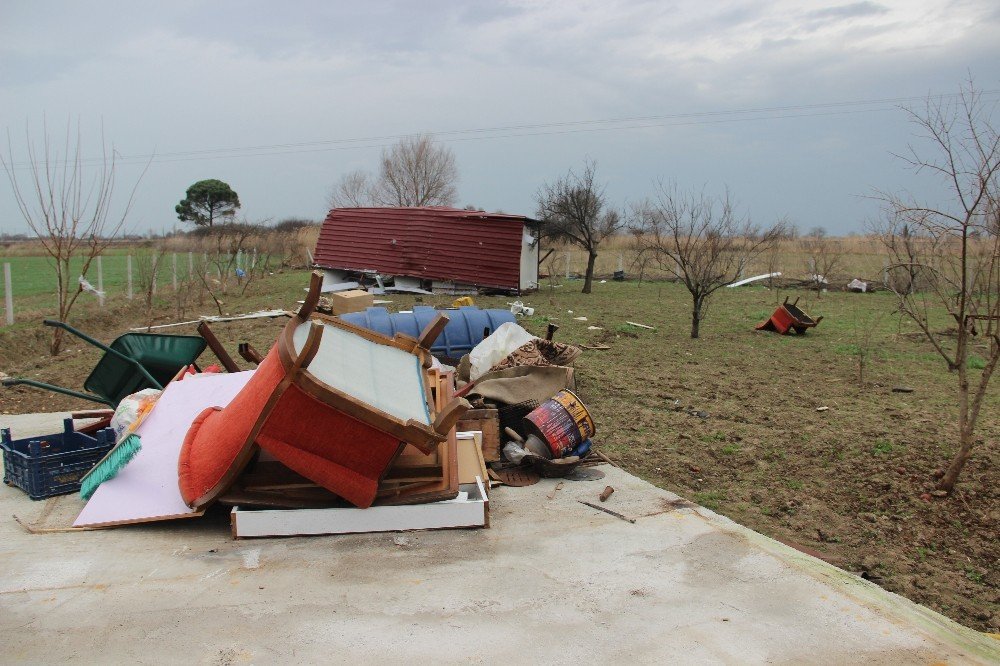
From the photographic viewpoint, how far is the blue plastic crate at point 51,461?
4.74 metres

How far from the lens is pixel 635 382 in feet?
30.9

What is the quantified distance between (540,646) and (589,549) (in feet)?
3.74

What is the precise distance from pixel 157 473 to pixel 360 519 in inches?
54.1

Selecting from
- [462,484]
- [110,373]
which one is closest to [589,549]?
[462,484]

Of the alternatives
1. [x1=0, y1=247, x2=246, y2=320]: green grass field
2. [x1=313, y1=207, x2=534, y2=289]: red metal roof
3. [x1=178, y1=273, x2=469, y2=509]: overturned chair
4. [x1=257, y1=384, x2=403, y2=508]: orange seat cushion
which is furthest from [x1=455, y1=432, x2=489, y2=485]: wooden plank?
[x1=313, y1=207, x2=534, y2=289]: red metal roof

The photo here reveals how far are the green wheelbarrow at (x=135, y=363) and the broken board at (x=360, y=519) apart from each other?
92.4 inches

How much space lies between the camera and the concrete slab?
302cm

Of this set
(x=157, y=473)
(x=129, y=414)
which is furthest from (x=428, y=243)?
(x=157, y=473)

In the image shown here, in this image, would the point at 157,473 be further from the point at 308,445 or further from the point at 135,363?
Result: the point at 135,363

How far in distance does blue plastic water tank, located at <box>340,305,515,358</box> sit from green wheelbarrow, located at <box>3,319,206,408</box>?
247cm

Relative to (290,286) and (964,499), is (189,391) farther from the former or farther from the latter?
A: (290,286)

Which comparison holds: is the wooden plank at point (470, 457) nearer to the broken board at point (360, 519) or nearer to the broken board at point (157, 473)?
the broken board at point (360, 519)

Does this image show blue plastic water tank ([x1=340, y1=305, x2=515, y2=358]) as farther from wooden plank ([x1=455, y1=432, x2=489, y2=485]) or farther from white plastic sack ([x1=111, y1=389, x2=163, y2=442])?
white plastic sack ([x1=111, y1=389, x2=163, y2=442])

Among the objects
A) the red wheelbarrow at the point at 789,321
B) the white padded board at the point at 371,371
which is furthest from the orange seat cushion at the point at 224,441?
the red wheelbarrow at the point at 789,321
